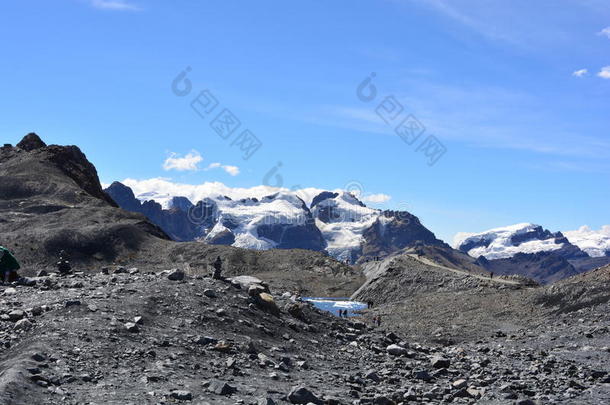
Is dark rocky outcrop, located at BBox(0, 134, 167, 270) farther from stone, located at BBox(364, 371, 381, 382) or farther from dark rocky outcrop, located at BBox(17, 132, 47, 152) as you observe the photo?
stone, located at BBox(364, 371, 381, 382)

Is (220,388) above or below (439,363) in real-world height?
above

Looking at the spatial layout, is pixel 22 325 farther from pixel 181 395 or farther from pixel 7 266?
pixel 7 266

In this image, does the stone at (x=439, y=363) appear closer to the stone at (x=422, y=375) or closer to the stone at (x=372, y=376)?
the stone at (x=422, y=375)

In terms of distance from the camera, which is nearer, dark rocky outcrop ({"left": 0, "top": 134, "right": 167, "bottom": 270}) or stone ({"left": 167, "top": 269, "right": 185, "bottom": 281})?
stone ({"left": 167, "top": 269, "right": 185, "bottom": 281})

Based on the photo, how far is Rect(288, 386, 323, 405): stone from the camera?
17.1m

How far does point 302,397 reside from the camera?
17141mm

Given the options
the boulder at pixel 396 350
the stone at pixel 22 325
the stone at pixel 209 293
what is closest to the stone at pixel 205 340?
the stone at pixel 209 293

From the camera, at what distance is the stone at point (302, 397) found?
56.0ft

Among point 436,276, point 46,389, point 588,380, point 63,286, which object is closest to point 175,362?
point 46,389

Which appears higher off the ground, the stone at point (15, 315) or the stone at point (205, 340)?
the stone at point (15, 315)

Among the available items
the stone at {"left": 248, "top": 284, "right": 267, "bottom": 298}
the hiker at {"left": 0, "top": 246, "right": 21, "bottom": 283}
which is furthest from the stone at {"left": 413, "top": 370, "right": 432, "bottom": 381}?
the hiker at {"left": 0, "top": 246, "right": 21, "bottom": 283}

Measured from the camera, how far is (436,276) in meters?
84.6

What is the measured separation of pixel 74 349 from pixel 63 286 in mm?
10510

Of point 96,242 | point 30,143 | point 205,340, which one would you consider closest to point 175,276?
point 205,340
